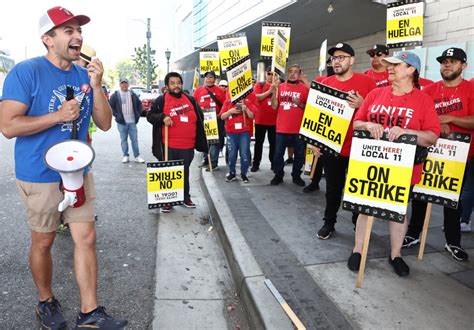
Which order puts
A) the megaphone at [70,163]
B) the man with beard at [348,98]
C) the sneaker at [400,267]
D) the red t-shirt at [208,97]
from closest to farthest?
the megaphone at [70,163], the sneaker at [400,267], the man with beard at [348,98], the red t-shirt at [208,97]

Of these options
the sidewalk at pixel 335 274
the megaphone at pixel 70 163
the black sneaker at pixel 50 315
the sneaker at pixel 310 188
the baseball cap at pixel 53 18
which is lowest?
the black sneaker at pixel 50 315

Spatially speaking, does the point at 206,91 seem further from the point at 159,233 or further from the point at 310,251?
the point at 310,251

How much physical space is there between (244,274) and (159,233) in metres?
1.75

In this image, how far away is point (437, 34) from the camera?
7973 mm

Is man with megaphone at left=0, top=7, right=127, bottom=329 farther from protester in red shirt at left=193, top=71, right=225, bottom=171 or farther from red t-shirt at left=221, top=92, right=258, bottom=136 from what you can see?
protester in red shirt at left=193, top=71, right=225, bottom=171

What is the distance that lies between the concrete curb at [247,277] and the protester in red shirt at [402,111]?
97 cm

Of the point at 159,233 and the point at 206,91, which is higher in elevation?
the point at 206,91

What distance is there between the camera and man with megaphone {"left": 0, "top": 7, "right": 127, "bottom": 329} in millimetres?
2523

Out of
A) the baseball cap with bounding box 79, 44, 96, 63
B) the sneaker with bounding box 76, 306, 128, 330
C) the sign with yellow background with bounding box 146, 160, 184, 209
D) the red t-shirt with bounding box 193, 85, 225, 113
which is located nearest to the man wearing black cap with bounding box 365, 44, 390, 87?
the sign with yellow background with bounding box 146, 160, 184, 209

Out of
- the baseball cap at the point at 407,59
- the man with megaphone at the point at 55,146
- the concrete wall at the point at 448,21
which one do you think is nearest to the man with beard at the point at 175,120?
the man with megaphone at the point at 55,146

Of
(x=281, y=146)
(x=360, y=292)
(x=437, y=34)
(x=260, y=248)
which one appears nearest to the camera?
(x=360, y=292)

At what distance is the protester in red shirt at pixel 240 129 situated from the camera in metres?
6.97

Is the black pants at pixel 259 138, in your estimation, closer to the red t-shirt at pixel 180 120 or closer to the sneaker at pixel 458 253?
the red t-shirt at pixel 180 120

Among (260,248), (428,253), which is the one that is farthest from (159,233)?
(428,253)
